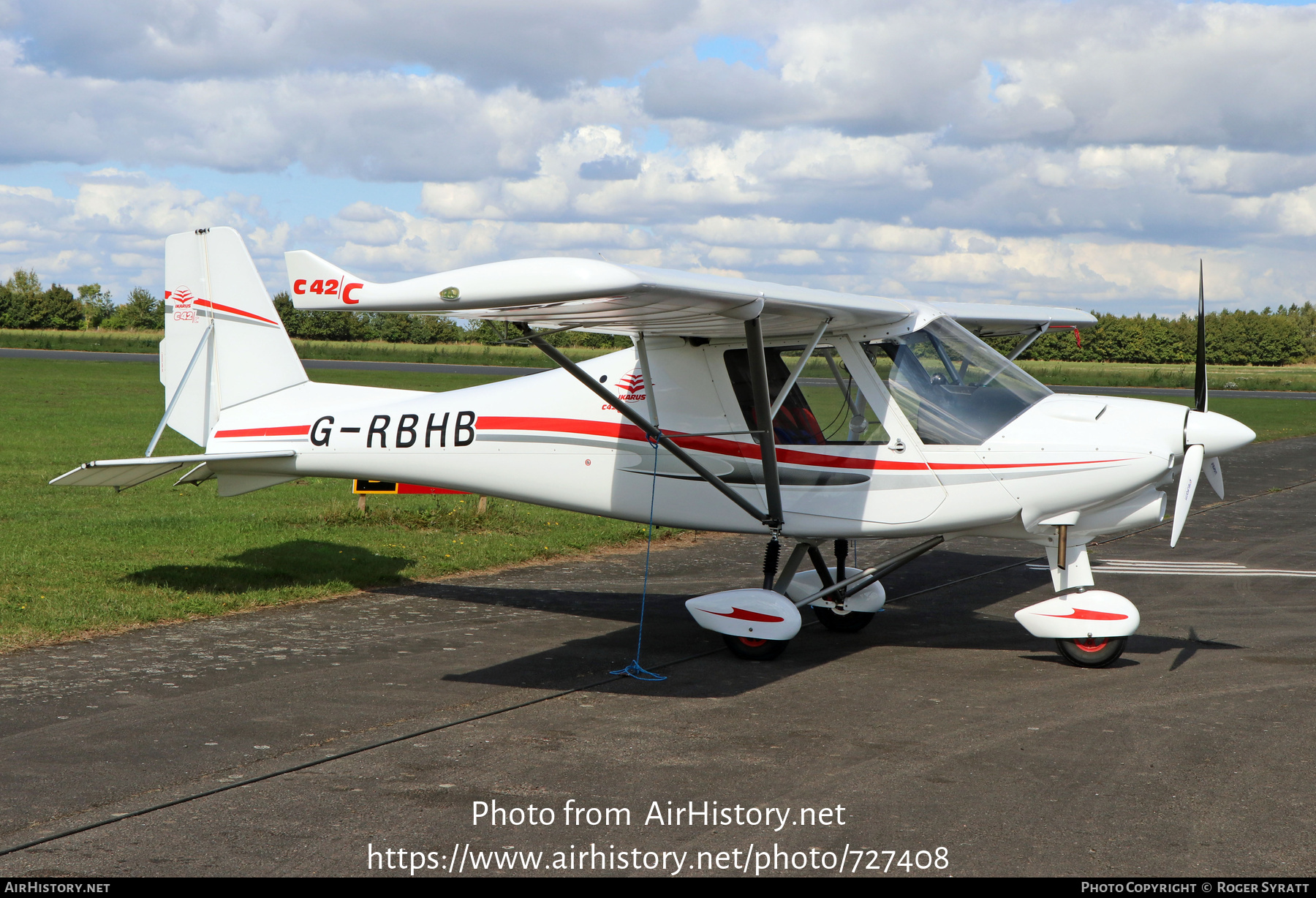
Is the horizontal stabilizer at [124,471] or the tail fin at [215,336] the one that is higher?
the tail fin at [215,336]

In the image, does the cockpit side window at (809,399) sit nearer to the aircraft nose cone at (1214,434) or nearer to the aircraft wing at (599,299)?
the aircraft wing at (599,299)

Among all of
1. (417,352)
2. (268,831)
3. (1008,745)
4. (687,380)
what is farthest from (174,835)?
(417,352)

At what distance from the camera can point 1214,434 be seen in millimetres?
6719

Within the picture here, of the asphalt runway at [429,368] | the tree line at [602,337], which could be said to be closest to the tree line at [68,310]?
the tree line at [602,337]

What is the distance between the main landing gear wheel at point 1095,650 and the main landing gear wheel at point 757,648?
1.93m

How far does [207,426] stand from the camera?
368 inches

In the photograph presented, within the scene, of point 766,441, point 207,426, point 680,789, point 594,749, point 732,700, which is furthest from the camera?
point 207,426

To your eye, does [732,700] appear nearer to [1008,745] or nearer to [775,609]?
[775,609]

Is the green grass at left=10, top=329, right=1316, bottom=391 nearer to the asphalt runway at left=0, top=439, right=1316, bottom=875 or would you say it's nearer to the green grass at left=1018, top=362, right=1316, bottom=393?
the green grass at left=1018, top=362, right=1316, bottom=393

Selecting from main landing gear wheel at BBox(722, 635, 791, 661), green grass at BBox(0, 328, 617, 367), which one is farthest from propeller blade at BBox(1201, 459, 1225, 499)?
green grass at BBox(0, 328, 617, 367)

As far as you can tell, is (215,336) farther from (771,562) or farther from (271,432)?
(771,562)

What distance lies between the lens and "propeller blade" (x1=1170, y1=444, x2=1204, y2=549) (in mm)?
6578

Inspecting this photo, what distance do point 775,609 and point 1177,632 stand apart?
3.45 meters

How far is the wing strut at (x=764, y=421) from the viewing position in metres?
6.40
